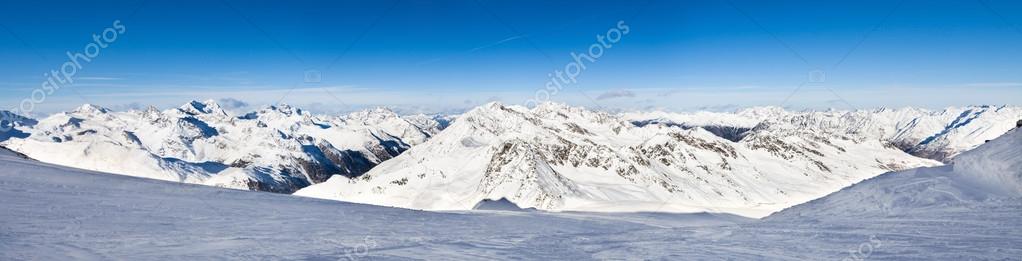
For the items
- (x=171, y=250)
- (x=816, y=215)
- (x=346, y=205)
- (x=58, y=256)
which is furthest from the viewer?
(x=346, y=205)

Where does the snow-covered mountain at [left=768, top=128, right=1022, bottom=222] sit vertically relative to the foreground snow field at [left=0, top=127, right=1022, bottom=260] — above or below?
above

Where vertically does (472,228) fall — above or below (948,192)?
below

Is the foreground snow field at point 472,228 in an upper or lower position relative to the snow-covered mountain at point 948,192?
lower

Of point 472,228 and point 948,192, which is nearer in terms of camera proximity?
point 948,192

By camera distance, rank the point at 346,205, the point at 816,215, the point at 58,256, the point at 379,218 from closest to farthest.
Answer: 1. the point at 58,256
2. the point at 816,215
3. the point at 379,218
4. the point at 346,205

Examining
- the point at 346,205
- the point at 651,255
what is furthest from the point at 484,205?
the point at 651,255

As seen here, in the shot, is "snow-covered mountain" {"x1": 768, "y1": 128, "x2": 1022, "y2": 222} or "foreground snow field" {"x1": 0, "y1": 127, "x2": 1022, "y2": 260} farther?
"snow-covered mountain" {"x1": 768, "y1": 128, "x2": 1022, "y2": 222}

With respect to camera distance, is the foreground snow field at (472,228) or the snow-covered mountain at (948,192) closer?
the foreground snow field at (472,228)

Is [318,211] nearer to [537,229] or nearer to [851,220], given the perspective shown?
[537,229]
